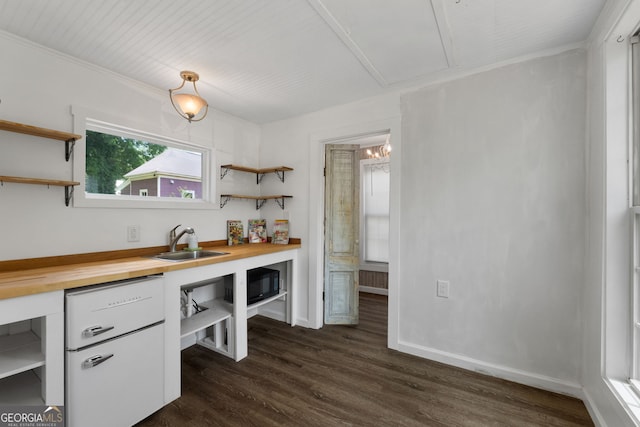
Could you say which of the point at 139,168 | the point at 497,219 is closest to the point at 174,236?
the point at 139,168

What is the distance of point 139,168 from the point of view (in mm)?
2375

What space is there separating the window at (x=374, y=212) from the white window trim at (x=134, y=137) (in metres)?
2.55

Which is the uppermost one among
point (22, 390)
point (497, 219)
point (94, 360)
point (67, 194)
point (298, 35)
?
point (298, 35)

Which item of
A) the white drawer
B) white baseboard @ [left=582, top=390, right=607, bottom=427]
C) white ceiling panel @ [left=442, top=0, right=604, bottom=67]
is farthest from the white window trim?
white baseboard @ [left=582, top=390, right=607, bottom=427]

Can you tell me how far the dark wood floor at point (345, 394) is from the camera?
5.35 ft

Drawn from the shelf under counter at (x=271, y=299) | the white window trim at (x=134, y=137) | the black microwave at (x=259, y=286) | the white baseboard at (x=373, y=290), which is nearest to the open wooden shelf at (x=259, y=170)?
the white window trim at (x=134, y=137)

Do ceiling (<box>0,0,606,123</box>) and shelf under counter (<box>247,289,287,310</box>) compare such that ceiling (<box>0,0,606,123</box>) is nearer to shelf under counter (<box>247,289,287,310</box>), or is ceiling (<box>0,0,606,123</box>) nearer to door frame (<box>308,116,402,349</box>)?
door frame (<box>308,116,402,349</box>)

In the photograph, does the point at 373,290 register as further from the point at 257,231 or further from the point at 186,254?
the point at 186,254

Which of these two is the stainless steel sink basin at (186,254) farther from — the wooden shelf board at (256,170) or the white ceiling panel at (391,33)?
the white ceiling panel at (391,33)

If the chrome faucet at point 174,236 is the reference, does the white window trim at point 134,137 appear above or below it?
above

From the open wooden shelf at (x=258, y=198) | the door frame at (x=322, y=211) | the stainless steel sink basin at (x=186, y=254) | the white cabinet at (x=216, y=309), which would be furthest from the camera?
the open wooden shelf at (x=258, y=198)

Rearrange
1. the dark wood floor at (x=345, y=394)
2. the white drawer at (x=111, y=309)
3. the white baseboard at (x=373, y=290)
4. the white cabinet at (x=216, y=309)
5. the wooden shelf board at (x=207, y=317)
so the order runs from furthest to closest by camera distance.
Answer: the white baseboard at (x=373, y=290), the wooden shelf board at (x=207, y=317), the white cabinet at (x=216, y=309), the dark wood floor at (x=345, y=394), the white drawer at (x=111, y=309)

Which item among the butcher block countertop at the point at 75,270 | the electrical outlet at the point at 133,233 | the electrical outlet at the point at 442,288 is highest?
the electrical outlet at the point at 133,233

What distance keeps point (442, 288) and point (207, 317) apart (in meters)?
2.03
